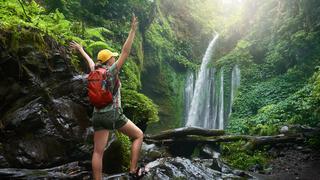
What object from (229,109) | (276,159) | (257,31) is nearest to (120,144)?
(276,159)

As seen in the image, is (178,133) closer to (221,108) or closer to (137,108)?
(137,108)

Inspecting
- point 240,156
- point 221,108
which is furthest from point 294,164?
point 221,108

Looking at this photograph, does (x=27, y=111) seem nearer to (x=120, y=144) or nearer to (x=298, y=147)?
(x=120, y=144)

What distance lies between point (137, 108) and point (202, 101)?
47.0ft

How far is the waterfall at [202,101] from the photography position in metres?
21.6

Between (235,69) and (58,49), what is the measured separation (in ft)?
58.9

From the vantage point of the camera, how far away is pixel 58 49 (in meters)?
5.70

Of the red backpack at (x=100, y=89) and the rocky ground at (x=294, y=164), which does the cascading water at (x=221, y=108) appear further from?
the red backpack at (x=100, y=89)

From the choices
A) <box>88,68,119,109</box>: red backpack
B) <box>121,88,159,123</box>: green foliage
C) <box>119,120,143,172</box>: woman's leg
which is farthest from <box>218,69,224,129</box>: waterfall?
<box>88,68,119,109</box>: red backpack

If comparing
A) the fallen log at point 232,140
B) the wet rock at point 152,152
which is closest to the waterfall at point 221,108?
the fallen log at point 232,140

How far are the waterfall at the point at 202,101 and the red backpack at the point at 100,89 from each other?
17.8 m

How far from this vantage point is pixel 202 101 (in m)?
22.2

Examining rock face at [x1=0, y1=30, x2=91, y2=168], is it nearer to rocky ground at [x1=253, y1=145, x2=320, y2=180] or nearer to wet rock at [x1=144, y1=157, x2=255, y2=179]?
wet rock at [x1=144, y1=157, x2=255, y2=179]

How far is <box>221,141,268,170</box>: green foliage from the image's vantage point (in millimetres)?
10148
